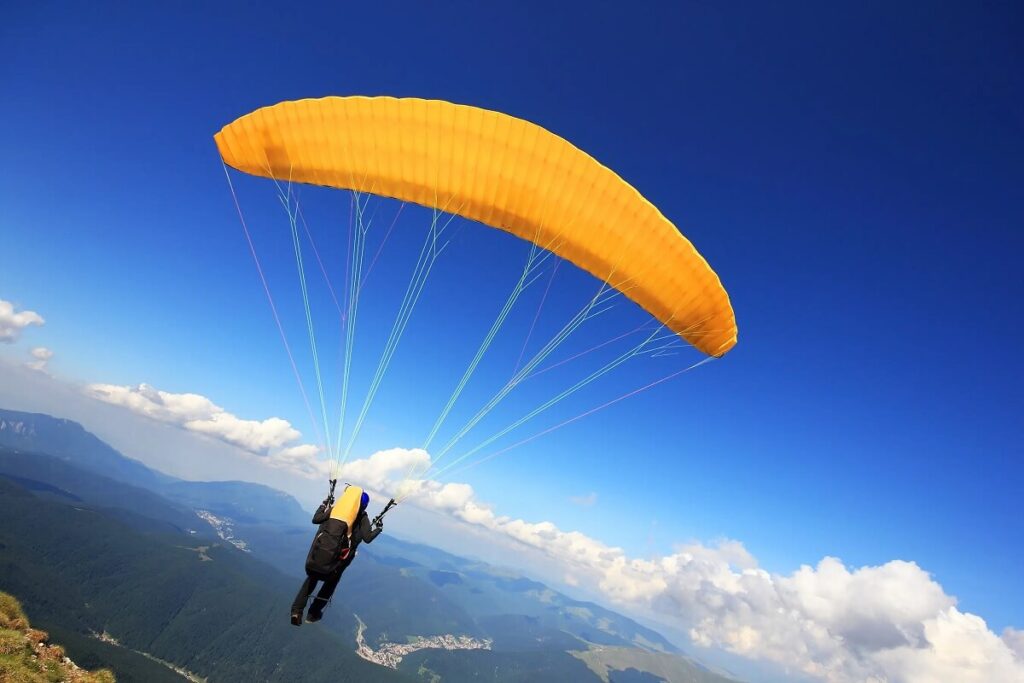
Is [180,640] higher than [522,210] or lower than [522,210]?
lower

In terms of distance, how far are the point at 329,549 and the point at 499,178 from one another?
8364 millimetres

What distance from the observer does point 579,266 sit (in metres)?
12.7

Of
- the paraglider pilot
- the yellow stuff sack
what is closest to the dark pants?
the paraglider pilot

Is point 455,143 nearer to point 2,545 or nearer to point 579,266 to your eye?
point 579,266

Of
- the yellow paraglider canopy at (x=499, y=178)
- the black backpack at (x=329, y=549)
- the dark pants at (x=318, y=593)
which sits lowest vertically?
the dark pants at (x=318, y=593)

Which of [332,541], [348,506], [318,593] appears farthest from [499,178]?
[318,593]

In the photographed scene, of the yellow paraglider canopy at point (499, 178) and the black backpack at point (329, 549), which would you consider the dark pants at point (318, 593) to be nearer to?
the black backpack at point (329, 549)

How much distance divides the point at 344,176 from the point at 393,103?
264 centimetres

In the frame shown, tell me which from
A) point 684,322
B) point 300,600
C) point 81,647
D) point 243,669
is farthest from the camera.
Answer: point 243,669

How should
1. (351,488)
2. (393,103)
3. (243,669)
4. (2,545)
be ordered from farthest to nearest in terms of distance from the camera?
(243,669), (2,545), (393,103), (351,488)

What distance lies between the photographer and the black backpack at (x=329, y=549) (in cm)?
848

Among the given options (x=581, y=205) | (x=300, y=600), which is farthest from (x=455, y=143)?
(x=300, y=600)

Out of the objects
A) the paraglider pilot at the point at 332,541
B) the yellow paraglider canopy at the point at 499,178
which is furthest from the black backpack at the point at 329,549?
the yellow paraglider canopy at the point at 499,178

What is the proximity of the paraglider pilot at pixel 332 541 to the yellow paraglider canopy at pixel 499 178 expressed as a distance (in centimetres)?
717
